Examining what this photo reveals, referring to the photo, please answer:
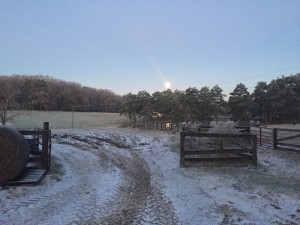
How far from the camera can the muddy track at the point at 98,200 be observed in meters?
7.80

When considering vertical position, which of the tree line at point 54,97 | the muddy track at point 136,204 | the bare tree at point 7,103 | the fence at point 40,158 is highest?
the tree line at point 54,97

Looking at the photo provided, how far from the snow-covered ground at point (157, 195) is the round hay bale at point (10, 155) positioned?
79 cm

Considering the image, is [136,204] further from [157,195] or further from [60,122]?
[60,122]

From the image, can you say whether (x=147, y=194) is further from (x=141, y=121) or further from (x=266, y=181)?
(x=141, y=121)

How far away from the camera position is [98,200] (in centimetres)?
931

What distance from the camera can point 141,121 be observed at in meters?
49.3

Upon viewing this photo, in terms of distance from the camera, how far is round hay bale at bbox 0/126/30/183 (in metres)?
11.3

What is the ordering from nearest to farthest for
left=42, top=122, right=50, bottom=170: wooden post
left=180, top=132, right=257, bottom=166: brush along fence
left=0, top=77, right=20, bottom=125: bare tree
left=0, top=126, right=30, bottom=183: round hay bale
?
1. left=0, top=126, right=30, bottom=183: round hay bale
2. left=42, top=122, right=50, bottom=170: wooden post
3. left=180, top=132, right=257, bottom=166: brush along fence
4. left=0, top=77, right=20, bottom=125: bare tree

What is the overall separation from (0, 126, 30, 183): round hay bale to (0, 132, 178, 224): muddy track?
103 centimetres

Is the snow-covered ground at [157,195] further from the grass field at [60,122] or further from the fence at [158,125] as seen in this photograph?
the grass field at [60,122]

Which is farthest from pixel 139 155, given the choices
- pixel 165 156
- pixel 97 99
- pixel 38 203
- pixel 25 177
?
pixel 97 99

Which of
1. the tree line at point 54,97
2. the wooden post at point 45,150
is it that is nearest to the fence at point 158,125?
the wooden post at point 45,150

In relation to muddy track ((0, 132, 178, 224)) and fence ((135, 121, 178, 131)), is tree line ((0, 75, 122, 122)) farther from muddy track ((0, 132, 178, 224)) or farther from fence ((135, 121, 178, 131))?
muddy track ((0, 132, 178, 224))

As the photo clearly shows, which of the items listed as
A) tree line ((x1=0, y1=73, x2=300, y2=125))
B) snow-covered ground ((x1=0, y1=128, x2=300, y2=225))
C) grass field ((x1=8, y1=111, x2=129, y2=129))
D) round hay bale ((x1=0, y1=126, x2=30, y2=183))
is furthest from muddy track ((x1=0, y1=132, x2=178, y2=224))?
grass field ((x1=8, y1=111, x2=129, y2=129))
